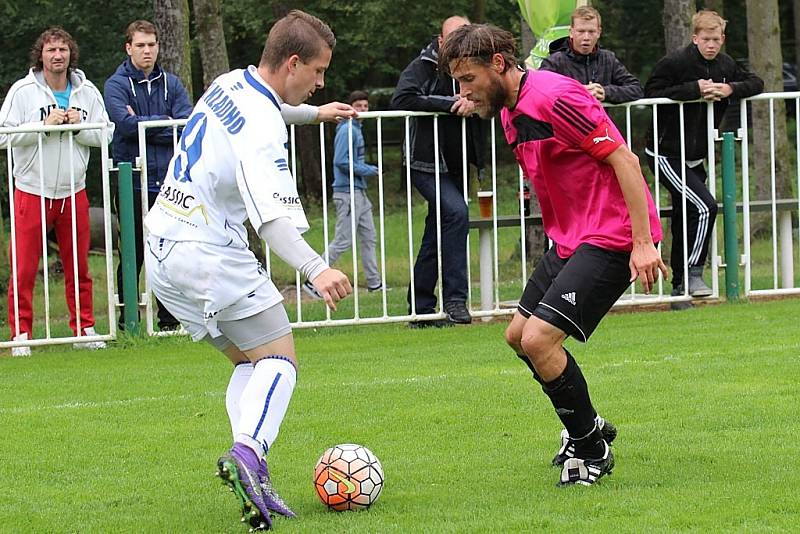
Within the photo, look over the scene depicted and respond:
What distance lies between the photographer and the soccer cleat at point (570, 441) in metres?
5.90

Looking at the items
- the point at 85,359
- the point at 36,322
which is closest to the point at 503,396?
the point at 85,359

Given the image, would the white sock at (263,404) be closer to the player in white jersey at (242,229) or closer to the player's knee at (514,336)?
the player in white jersey at (242,229)

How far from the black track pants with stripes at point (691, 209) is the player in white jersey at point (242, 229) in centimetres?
646

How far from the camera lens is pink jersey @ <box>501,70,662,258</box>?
5.64 m

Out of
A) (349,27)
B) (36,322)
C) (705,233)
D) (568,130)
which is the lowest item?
(36,322)

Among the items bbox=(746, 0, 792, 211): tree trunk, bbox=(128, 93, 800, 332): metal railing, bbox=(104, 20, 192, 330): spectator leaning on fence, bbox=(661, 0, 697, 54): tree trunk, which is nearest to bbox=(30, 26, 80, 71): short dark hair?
bbox=(104, 20, 192, 330): spectator leaning on fence

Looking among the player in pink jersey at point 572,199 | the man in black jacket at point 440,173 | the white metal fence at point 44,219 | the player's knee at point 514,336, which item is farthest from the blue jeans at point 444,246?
the player in pink jersey at point 572,199

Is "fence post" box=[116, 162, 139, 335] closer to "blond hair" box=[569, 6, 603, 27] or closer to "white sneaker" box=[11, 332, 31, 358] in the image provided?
"white sneaker" box=[11, 332, 31, 358]

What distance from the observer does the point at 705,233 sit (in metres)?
11.3

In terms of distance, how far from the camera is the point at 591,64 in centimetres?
1109

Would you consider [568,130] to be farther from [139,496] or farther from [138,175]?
[138,175]

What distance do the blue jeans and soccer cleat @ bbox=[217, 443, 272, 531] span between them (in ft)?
19.2

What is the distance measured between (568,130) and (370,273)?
915 cm

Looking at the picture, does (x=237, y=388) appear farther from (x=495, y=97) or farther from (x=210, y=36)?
(x=210, y=36)
